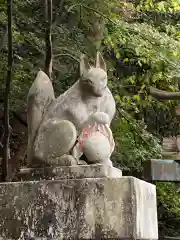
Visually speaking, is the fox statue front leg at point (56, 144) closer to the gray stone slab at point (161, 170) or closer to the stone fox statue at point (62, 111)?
the stone fox statue at point (62, 111)

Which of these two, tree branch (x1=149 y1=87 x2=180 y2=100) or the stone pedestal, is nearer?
the stone pedestal

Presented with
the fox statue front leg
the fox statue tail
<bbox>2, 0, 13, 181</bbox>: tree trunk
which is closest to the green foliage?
<bbox>2, 0, 13, 181</bbox>: tree trunk

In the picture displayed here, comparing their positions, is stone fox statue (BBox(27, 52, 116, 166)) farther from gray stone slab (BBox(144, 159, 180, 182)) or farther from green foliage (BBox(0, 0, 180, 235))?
gray stone slab (BBox(144, 159, 180, 182))

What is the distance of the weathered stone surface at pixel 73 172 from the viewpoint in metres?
3.12

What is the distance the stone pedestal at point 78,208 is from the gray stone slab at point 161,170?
4.29m

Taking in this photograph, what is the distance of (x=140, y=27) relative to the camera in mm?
7648

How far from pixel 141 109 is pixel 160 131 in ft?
4.55

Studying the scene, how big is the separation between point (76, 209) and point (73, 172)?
261 mm

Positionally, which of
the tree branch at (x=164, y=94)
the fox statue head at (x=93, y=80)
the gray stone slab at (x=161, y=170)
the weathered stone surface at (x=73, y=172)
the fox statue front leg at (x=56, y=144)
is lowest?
the weathered stone surface at (x=73, y=172)

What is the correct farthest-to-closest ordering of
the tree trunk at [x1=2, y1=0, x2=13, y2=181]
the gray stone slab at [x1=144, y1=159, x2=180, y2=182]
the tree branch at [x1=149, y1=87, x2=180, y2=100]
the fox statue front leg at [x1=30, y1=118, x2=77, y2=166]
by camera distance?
the tree branch at [x1=149, y1=87, x2=180, y2=100]
the gray stone slab at [x1=144, y1=159, x2=180, y2=182]
the tree trunk at [x1=2, y1=0, x2=13, y2=181]
the fox statue front leg at [x1=30, y1=118, x2=77, y2=166]

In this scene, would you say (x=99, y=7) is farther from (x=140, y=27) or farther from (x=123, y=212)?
(x=123, y=212)

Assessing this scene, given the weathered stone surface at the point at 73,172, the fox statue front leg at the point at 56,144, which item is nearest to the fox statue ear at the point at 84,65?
the fox statue front leg at the point at 56,144

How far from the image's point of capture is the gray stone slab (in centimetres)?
751

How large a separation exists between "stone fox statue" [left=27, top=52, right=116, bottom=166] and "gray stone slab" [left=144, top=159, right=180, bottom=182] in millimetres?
4127
